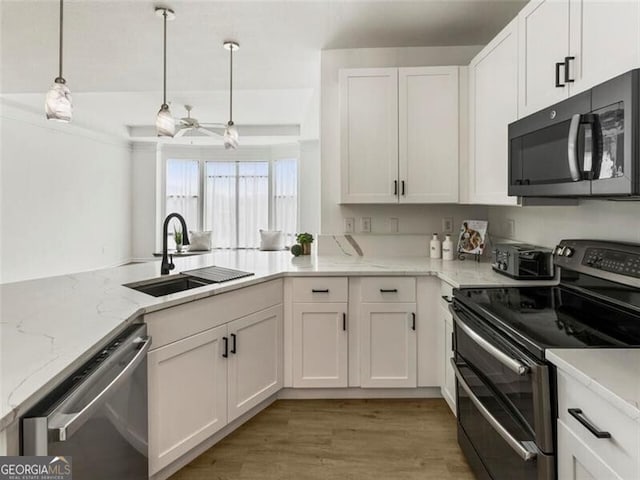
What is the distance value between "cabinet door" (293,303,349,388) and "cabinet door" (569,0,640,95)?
67.2 inches

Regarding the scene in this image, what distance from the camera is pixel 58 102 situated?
1909 millimetres

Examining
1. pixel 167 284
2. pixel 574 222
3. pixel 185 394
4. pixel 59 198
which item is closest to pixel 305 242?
pixel 167 284

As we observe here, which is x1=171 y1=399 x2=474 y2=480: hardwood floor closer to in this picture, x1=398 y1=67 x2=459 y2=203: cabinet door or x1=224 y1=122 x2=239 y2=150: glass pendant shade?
x1=398 y1=67 x2=459 y2=203: cabinet door

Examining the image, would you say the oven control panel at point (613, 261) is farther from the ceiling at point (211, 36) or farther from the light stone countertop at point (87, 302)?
the ceiling at point (211, 36)

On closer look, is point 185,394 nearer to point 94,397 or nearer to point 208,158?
point 94,397

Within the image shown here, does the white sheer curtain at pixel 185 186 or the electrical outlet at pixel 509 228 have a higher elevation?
the white sheer curtain at pixel 185 186

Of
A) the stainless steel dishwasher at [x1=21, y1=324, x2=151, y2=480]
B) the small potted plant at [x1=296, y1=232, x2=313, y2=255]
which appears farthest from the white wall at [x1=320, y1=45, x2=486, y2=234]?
the stainless steel dishwasher at [x1=21, y1=324, x2=151, y2=480]

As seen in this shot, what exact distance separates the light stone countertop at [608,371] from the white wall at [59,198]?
6.55 m

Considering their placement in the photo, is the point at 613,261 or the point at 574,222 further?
the point at 574,222

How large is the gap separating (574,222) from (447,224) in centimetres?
123

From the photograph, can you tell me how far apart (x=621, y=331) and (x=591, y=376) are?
0.47 m

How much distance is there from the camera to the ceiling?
108 inches

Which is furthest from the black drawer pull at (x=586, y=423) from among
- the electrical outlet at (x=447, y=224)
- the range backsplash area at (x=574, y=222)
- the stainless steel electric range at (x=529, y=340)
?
the electrical outlet at (x=447, y=224)

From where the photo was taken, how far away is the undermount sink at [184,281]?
7.42 ft
